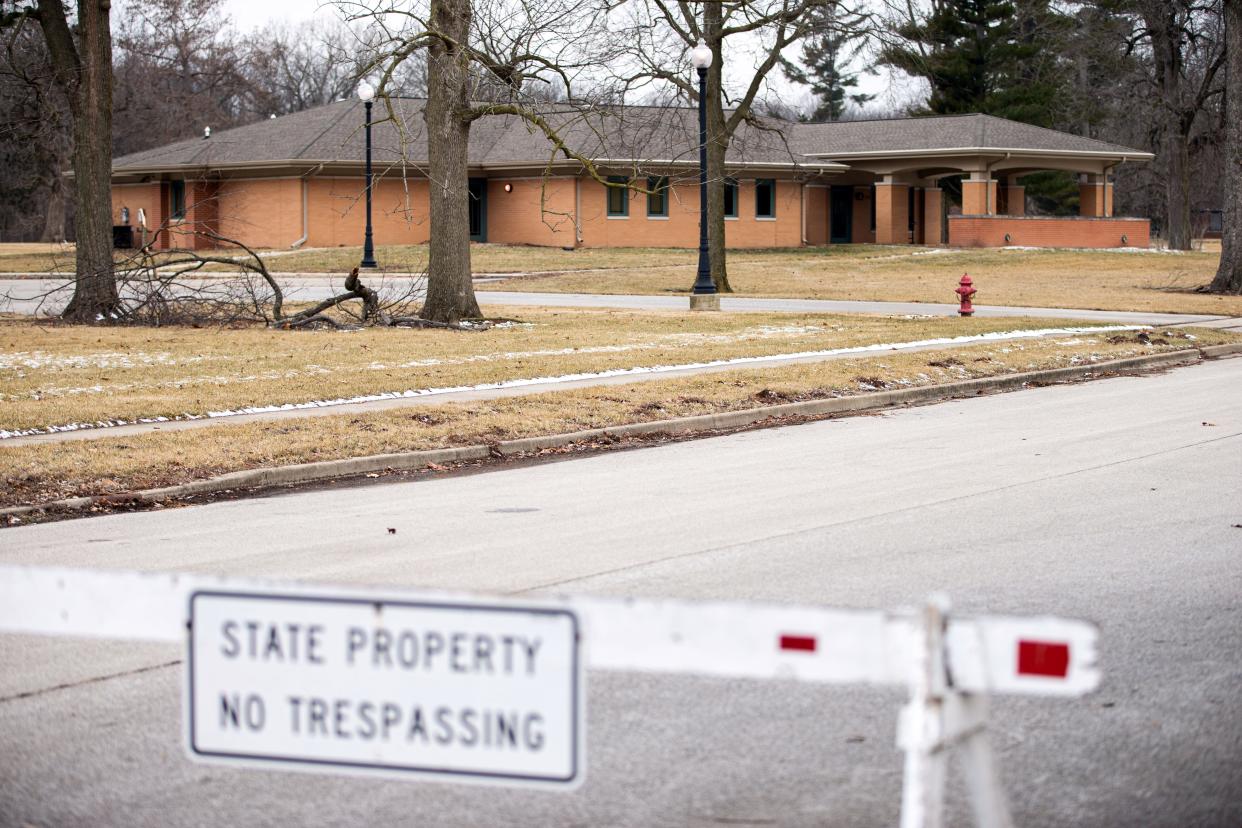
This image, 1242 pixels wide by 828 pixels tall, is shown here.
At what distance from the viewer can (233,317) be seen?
983 inches

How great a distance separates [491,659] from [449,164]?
2235 cm

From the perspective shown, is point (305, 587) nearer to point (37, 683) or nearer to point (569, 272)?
point (37, 683)

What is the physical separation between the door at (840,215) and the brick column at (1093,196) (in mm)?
9278

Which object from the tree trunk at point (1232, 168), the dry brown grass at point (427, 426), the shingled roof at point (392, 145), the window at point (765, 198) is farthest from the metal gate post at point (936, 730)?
the window at point (765, 198)

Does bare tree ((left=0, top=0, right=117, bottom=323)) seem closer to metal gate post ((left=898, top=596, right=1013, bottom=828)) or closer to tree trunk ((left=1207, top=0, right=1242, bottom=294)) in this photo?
metal gate post ((left=898, top=596, right=1013, bottom=828))

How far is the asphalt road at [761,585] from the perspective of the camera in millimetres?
4824

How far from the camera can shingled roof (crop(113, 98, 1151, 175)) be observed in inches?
2050

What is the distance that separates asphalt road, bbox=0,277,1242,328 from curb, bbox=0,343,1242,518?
28.1ft

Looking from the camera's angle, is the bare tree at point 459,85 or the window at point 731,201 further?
the window at point 731,201

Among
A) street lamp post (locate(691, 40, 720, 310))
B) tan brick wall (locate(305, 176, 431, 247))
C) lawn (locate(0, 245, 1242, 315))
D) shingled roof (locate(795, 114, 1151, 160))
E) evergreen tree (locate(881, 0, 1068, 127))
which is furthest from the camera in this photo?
evergreen tree (locate(881, 0, 1068, 127))

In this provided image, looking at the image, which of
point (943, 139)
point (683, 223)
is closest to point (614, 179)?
point (683, 223)

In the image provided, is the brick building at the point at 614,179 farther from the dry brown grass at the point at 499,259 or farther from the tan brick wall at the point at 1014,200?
the tan brick wall at the point at 1014,200

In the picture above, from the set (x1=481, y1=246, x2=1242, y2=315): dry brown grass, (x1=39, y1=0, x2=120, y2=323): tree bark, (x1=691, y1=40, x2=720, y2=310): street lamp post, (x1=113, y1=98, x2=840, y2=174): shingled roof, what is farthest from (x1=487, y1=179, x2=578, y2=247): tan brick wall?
(x1=39, y1=0, x2=120, y2=323): tree bark

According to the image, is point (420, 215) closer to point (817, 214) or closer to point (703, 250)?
point (817, 214)
